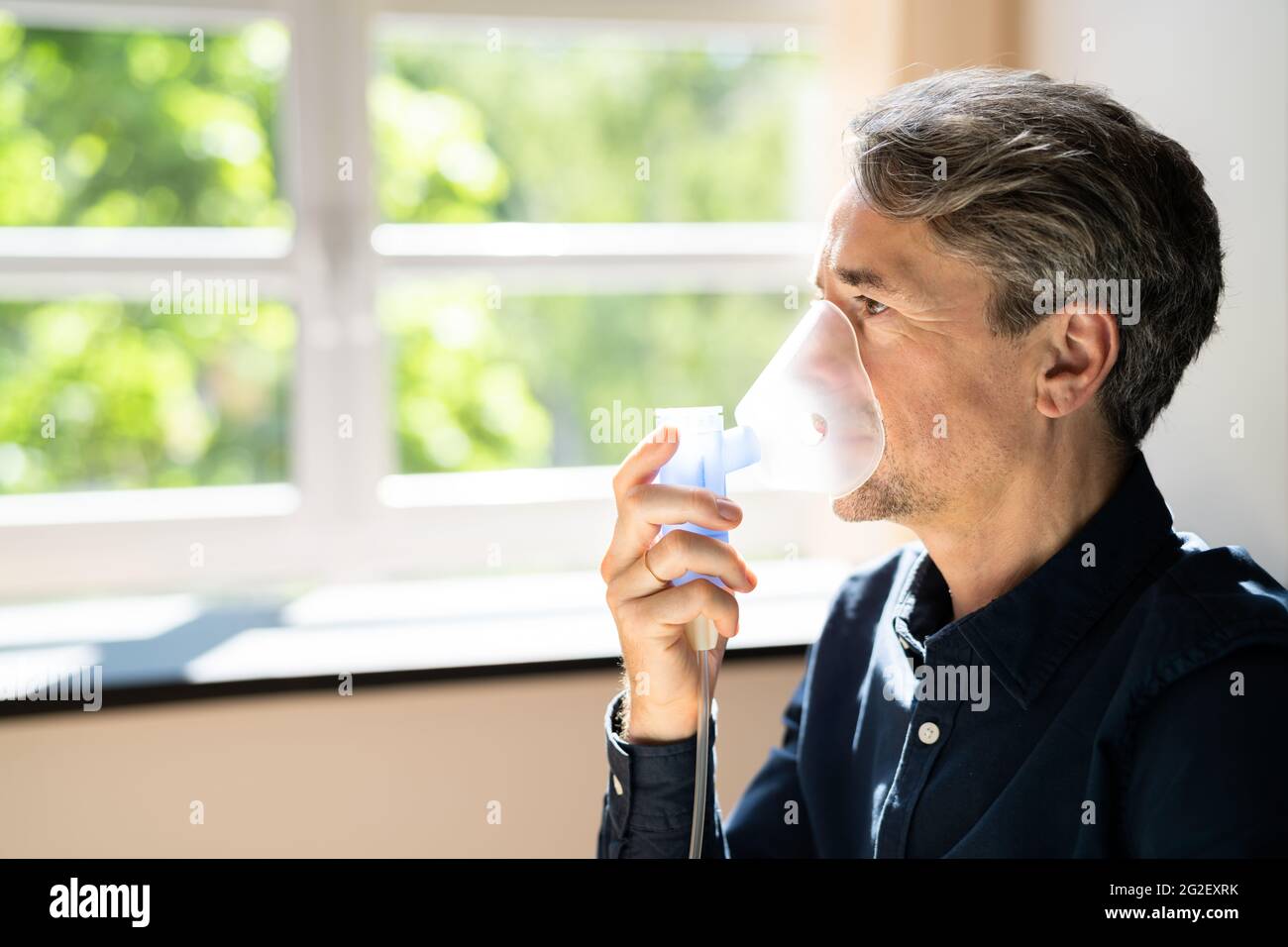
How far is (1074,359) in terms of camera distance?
130 centimetres

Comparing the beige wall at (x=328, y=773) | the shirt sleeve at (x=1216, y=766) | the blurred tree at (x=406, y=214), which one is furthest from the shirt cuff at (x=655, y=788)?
the blurred tree at (x=406, y=214)

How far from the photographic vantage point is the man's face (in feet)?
4.27

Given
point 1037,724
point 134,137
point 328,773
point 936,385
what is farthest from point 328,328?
point 134,137

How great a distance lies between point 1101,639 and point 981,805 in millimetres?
215

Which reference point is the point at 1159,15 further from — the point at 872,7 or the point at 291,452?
the point at 291,452

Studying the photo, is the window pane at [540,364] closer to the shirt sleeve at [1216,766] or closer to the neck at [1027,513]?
the neck at [1027,513]

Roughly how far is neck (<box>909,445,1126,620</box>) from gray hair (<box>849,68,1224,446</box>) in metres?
0.06

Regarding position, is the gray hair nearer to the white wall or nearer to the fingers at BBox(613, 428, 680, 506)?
the white wall

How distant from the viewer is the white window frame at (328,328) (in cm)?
233

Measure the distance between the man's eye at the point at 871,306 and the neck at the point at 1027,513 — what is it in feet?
0.77

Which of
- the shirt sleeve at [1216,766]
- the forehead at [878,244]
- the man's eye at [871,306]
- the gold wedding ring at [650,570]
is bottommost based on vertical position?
the shirt sleeve at [1216,766]

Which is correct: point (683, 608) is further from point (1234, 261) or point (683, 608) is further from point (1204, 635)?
point (1234, 261)

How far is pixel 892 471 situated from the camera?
1.31 m
